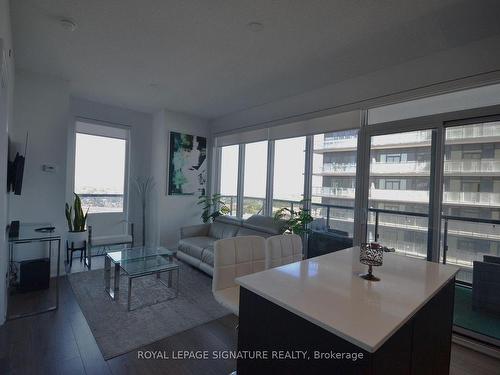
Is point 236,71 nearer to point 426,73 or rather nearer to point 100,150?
point 426,73

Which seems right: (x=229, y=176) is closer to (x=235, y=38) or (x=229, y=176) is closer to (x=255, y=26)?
(x=235, y=38)

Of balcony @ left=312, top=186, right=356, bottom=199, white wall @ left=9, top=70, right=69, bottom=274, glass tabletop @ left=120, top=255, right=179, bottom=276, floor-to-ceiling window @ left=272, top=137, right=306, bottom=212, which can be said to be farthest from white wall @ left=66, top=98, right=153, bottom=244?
balcony @ left=312, top=186, right=356, bottom=199

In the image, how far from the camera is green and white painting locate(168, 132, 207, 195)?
505 cm

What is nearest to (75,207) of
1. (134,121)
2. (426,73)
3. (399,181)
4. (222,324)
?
(134,121)

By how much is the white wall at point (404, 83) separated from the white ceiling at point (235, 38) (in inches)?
3.9

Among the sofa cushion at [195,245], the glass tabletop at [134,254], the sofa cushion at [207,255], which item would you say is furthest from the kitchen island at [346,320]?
the sofa cushion at [195,245]

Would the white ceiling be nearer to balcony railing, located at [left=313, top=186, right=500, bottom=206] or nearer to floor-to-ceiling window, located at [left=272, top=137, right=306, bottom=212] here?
floor-to-ceiling window, located at [left=272, top=137, right=306, bottom=212]

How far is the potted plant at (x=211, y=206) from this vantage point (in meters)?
5.08

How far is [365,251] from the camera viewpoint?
1.63 m

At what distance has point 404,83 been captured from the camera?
2.79m

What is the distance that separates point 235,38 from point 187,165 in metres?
3.18

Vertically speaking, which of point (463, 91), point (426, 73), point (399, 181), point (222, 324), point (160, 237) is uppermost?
point (426, 73)

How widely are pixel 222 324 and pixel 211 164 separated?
A: 3.55 meters

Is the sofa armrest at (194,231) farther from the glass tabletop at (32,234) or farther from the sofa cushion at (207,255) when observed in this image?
the glass tabletop at (32,234)
